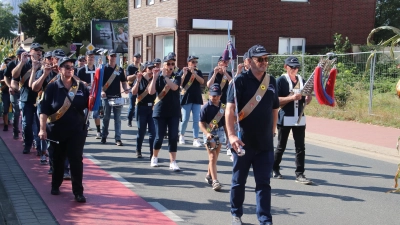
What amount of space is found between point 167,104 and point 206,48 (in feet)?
62.5

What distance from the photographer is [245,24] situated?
28.2 meters

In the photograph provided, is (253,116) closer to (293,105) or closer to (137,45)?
(293,105)

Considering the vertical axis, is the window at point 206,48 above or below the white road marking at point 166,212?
above

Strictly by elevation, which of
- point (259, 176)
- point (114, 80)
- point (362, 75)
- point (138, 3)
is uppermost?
point (138, 3)

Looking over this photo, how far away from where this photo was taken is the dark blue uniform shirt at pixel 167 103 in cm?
892

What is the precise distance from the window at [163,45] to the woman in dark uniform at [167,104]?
62.2ft

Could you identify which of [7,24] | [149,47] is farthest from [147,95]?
[7,24]

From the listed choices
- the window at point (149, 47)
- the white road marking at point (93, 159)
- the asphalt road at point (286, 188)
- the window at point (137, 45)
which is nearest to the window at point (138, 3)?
the window at point (137, 45)

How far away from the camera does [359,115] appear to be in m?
16.1

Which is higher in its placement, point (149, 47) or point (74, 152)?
point (149, 47)

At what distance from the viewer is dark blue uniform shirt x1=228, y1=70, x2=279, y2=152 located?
5.61 metres

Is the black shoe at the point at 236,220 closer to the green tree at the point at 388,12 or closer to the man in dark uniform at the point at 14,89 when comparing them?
the man in dark uniform at the point at 14,89

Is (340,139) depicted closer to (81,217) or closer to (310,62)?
(310,62)

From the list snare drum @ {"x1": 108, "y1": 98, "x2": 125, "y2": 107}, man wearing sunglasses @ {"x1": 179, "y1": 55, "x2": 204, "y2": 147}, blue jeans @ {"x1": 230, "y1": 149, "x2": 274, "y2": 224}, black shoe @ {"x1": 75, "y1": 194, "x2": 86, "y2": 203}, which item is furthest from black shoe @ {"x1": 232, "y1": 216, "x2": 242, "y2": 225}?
snare drum @ {"x1": 108, "y1": 98, "x2": 125, "y2": 107}
